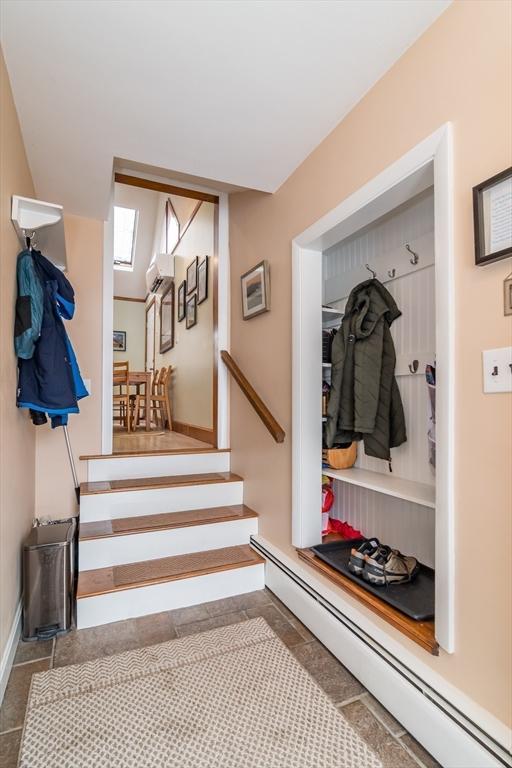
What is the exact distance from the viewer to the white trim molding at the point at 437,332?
1.21 meters

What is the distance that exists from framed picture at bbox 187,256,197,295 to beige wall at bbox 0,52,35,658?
7.79 ft

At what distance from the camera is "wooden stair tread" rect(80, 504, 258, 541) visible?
2189 millimetres

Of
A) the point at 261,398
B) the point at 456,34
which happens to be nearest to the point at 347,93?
the point at 456,34

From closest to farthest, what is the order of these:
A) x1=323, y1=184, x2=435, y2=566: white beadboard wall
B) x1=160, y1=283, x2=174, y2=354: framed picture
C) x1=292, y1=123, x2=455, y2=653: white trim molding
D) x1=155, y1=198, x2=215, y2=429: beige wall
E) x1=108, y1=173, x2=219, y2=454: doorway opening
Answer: x1=292, y1=123, x2=455, y2=653: white trim molding
x1=323, y1=184, x2=435, y2=566: white beadboard wall
x1=108, y1=173, x2=219, y2=454: doorway opening
x1=155, y1=198, x2=215, y2=429: beige wall
x1=160, y1=283, x2=174, y2=354: framed picture

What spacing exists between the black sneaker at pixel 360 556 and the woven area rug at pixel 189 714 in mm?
437

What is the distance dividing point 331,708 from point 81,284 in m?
2.65

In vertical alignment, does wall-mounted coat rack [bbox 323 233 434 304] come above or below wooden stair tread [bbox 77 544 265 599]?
above

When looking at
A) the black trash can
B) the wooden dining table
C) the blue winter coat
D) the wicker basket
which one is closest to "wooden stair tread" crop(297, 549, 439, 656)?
the wicker basket

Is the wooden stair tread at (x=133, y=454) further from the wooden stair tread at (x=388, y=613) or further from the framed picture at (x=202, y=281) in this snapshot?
the framed picture at (x=202, y=281)

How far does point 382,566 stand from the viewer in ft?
5.41

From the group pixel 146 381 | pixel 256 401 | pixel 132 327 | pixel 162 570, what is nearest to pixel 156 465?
pixel 162 570

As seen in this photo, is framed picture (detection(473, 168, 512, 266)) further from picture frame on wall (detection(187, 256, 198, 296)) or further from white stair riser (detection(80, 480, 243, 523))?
picture frame on wall (detection(187, 256, 198, 296))

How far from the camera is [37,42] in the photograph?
4.39 feet

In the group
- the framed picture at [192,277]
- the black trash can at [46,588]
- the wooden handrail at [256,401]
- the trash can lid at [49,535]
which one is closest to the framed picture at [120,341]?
the framed picture at [192,277]
